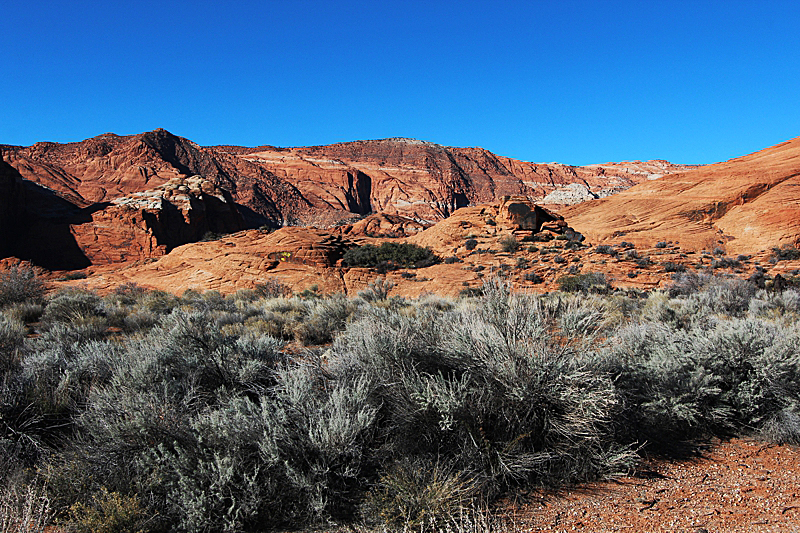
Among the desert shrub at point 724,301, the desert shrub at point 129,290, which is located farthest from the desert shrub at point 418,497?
the desert shrub at point 129,290

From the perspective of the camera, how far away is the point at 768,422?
3715 mm

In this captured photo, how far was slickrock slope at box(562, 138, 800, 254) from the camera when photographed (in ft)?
59.8

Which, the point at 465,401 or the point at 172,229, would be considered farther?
the point at 172,229

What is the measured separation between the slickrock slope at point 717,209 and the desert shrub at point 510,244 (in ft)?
15.9

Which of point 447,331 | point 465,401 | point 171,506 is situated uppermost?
point 447,331

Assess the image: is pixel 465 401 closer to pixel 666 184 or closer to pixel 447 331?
pixel 447 331

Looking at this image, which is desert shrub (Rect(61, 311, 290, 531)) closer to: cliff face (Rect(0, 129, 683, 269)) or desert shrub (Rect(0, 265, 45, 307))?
desert shrub (Rect(0, 265, 45, 307))

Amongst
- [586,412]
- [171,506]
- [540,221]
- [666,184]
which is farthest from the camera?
[666,184]

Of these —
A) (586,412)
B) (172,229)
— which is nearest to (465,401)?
(586,412)

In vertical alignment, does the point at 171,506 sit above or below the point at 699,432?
above

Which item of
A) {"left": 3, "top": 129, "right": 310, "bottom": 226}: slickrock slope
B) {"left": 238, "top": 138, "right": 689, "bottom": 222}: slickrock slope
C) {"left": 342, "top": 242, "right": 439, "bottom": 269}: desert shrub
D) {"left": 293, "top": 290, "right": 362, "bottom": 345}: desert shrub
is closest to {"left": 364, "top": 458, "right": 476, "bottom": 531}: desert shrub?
{"left": 293, "top": 290, "right": 362, "bottom": 345}: desert shrub

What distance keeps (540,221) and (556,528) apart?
2102 cm

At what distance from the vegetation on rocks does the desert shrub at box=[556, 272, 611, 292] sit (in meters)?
9.06

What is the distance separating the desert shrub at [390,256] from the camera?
1880 centimetres
